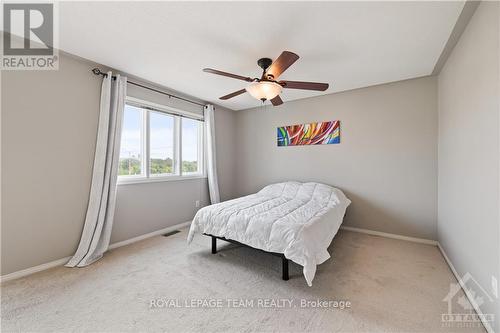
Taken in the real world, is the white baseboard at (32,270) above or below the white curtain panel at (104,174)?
below

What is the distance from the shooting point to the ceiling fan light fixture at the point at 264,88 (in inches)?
85.6

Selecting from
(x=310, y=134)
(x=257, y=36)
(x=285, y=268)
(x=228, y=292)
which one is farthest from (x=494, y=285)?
(x=310, y=134)

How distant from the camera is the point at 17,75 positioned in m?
2.11

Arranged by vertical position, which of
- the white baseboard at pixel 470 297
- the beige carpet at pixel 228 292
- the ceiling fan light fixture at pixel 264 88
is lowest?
the beige carpet at pixel 228 292

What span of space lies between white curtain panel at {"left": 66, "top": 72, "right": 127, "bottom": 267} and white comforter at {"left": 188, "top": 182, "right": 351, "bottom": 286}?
1136 mm

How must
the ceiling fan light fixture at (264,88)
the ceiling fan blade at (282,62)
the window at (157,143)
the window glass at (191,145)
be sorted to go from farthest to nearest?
the window glass at (191,145) → the window at (157,143) → the ceiling fan light fixture at (264,88) → the ceiling fan blade at (282,62)

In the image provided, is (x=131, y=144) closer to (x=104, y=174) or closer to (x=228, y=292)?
(x=104, y=174)

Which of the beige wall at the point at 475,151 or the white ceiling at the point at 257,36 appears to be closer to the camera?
the beige wall at the point at 475,151

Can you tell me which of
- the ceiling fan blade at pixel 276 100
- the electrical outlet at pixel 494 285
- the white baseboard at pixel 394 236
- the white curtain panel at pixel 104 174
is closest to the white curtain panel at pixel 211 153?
the white curtain panel at pixel 104 174

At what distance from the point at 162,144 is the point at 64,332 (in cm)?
265

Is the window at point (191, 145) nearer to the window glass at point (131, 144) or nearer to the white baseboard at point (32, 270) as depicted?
the window glass at point (131, 144)

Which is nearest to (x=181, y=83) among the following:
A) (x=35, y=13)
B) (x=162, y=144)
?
(x=162, y=144)

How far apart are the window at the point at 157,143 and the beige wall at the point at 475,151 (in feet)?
12.4

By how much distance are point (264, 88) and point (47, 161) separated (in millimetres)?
2526
